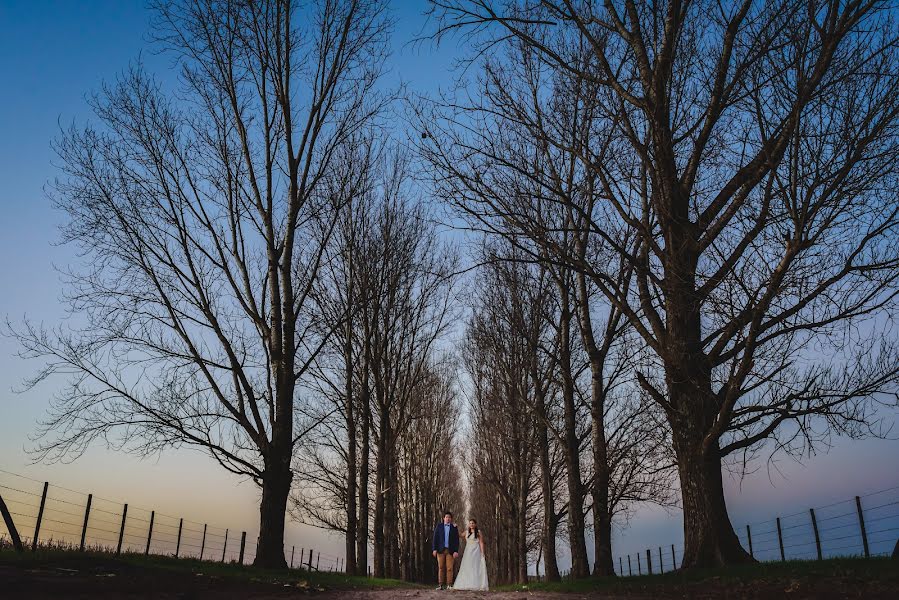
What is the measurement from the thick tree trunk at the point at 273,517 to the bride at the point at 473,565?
4804mm

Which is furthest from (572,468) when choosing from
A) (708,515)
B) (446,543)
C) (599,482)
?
(708,515)

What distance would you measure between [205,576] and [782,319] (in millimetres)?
7260

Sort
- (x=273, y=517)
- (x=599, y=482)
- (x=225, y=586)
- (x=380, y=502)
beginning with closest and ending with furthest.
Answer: (x=225, y=586)
(x=273, y=517)
(x=599, y=482)
(x=380, y=502)

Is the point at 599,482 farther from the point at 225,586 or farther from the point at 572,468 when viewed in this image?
the point at 225,586

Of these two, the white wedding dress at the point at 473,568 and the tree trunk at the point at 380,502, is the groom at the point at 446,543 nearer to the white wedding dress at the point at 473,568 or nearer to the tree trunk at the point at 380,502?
the white wedding dress at the point at 473,568

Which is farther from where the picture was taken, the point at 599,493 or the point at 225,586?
the point at 599,493

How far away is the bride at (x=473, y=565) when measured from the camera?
14.6 m

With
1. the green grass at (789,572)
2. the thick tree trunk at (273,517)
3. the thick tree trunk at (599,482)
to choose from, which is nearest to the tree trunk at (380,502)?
the thick tree trunk at (273,517)

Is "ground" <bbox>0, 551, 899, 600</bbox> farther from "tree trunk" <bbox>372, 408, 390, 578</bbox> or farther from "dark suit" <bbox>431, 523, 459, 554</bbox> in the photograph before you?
"tree trunk" <bbox>372, 408, 390, 578</bbox>

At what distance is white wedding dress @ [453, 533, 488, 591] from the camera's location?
14.6 m

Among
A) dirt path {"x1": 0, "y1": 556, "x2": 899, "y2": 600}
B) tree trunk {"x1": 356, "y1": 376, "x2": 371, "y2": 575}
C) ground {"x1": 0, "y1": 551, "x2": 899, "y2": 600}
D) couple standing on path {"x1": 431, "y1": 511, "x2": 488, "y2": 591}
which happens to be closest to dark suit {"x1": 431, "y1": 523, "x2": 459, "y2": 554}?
couple standing on path {"x1": 431, "y1": 511, "x2": 488, "y2": 591}

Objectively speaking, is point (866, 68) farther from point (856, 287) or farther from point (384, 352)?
point (384, 352)

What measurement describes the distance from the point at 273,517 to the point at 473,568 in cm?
552

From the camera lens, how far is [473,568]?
14656 millimetres
